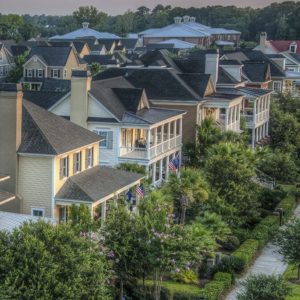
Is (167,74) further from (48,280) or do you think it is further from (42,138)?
(48,280)

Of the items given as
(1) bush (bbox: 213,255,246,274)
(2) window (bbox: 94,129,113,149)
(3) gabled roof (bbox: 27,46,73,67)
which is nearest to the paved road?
(1) bush (bbox: 213,255,246,274)

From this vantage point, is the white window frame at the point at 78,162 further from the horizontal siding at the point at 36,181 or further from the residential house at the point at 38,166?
the horizontal siding at the point at 36,181

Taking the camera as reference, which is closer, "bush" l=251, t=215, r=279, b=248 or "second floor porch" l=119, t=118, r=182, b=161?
"bush" l=251, t=215, r=279, b=248

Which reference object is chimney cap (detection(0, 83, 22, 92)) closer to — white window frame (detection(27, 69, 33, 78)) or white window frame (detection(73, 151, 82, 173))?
white window frame (detection(73, 151, 82, 173))

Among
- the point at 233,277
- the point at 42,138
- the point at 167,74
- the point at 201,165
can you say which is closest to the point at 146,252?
the point at 233,277

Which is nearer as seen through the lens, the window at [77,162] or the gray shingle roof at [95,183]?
the gray shingle roof at [95,183]

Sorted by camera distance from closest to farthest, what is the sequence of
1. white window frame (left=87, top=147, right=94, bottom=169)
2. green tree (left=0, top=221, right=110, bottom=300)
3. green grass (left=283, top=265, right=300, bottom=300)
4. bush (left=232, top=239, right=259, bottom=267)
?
1. green tree (left=0, top=221, right=110, bottom=300)
2. green grass (left=283, top=265, right=300, bottom=300)
3. bush (left=232, top=239, right=259, bottom=267)
4. white window frame (left=87, top=147, right=94, bottom=169)

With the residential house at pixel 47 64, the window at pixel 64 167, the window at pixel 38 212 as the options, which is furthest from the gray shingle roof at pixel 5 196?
the residential house at pixel 47 64
